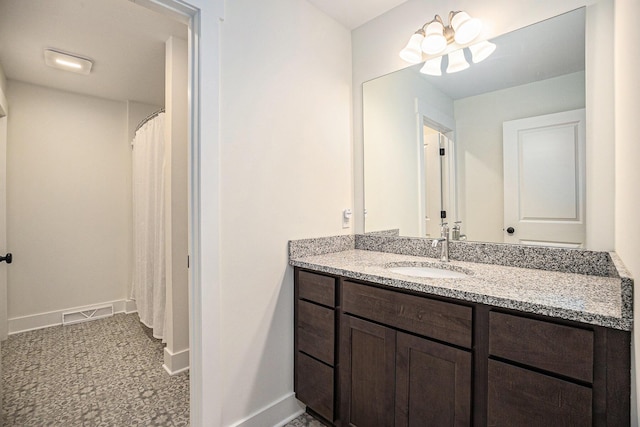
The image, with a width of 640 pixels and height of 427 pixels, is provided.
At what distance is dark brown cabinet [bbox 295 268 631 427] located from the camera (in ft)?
2.76

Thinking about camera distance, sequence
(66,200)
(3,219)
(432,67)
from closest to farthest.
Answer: (432,67) → (3,219) → (66,200)

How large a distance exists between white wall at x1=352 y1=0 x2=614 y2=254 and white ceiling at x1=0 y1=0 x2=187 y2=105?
132 cm

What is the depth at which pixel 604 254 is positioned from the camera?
1.25 metres

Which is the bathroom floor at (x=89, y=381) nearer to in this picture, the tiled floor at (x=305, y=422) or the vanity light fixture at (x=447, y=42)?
the tiled floor at (x=305, y=422)

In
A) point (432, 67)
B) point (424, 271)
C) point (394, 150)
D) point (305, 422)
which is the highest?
point (432, 67)

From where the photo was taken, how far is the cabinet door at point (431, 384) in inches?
42.1

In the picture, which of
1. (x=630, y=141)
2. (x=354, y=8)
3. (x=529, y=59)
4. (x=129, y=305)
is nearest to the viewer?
(x=630, y=141)

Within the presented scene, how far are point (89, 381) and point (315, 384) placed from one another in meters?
1.62

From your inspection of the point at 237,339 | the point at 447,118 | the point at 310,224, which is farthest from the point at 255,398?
the point at 447,118

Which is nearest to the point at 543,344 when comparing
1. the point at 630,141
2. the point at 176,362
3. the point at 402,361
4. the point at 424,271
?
the point at 402,361

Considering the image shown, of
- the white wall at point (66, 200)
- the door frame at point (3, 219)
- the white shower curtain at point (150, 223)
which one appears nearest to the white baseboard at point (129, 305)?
the white wall at point (66, 200)

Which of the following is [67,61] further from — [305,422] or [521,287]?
[521,287]

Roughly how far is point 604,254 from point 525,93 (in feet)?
2.74

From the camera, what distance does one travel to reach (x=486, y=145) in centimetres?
166
